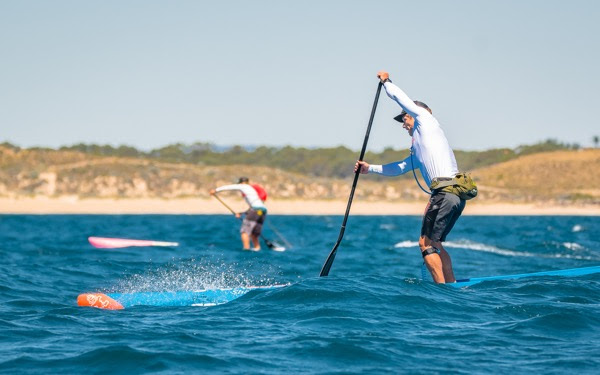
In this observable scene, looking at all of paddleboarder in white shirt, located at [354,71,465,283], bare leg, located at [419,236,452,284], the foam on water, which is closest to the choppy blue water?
the foam on water

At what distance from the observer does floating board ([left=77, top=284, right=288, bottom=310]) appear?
9.77 m

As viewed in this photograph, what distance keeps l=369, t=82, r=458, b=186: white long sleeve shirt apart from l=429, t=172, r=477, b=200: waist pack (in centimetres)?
8

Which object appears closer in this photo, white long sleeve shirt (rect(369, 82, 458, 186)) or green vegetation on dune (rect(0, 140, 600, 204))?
white long sleeve shirt (rect(369, 82, 458, 186))

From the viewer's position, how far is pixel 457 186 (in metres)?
9.71

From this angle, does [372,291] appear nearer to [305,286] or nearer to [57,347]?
[305,286]

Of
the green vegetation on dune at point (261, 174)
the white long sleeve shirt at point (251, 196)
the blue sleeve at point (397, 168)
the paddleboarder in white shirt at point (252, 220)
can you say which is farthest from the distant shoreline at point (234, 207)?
the blue sleeve at point (397, 168)

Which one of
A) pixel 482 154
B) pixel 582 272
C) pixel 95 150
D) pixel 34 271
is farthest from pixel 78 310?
pixel 482 154

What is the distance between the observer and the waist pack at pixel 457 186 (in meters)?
9.69

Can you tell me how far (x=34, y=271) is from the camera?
14.2 meters

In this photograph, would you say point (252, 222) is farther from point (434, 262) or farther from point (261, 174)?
point (261, 174)

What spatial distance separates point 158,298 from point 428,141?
3.70m

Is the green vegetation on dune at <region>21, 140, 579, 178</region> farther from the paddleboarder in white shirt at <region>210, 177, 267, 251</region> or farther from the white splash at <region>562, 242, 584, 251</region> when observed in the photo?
the paddleboarder in white shirt at <region>210, 177, 267, 251</region>

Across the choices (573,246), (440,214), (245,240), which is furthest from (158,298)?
(573,246)

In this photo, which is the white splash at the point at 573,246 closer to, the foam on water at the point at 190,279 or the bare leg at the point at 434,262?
the foam on water at the point at 190,279
